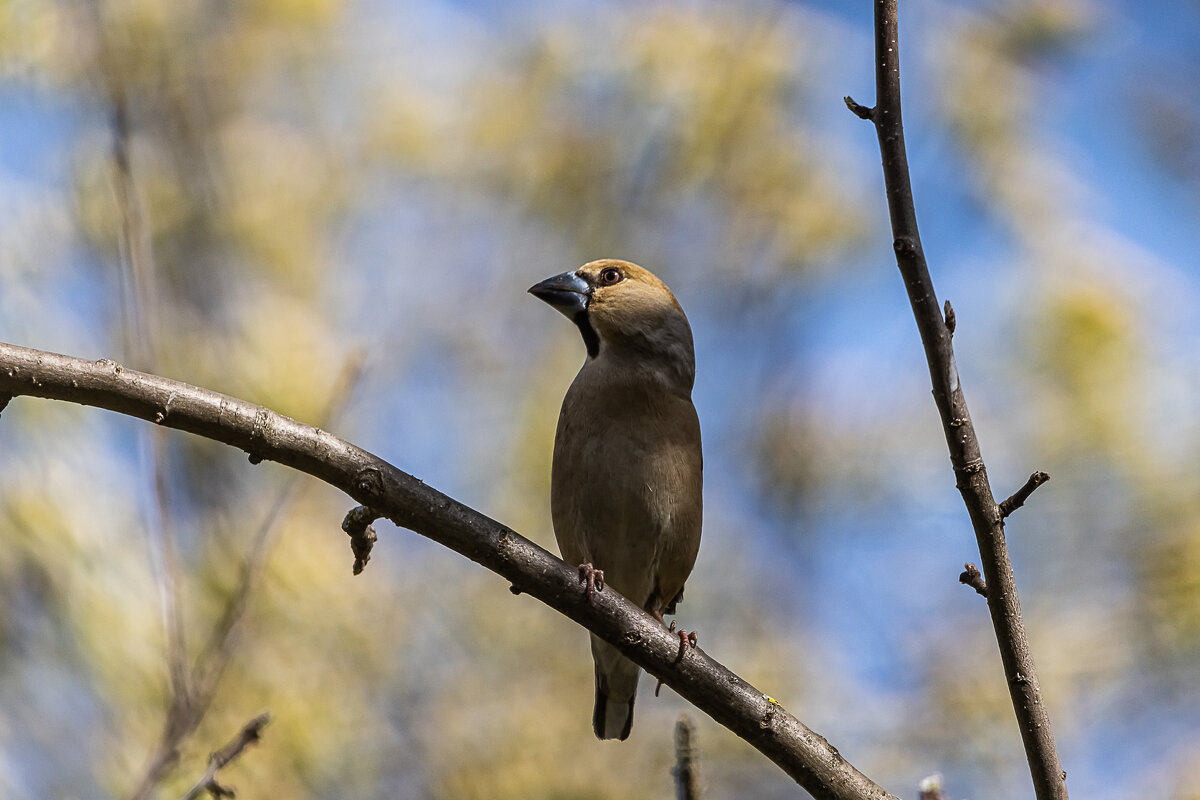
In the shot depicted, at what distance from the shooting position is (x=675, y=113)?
8.52 metres

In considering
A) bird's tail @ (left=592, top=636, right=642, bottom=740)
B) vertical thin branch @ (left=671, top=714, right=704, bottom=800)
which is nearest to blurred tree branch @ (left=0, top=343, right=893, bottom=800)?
vertical thin branch @ (left=671, top=714, right=704, bottom=800)

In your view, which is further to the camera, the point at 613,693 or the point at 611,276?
the point at 611,276

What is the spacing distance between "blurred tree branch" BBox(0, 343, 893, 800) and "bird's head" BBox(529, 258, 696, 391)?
1938mm

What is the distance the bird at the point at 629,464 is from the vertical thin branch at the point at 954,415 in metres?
2.01

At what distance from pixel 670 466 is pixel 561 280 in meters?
1.16

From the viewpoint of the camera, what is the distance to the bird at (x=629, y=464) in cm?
471

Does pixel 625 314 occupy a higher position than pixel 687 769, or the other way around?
pixel 625 314

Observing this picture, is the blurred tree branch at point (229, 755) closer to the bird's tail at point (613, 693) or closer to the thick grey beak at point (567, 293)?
the bird's tail at point (613, 693)

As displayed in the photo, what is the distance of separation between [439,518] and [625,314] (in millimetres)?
2446

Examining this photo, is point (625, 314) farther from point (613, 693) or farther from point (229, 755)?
point (229, 755)

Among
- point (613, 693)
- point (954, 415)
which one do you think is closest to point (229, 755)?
point (954, 415)

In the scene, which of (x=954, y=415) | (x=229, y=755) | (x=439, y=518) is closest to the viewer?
(x=954, y=415)

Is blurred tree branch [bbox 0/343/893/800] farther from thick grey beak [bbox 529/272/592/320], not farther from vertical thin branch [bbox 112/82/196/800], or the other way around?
thick grey beak [bbox 529/272/592/320]

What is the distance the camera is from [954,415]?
272 centimetres
